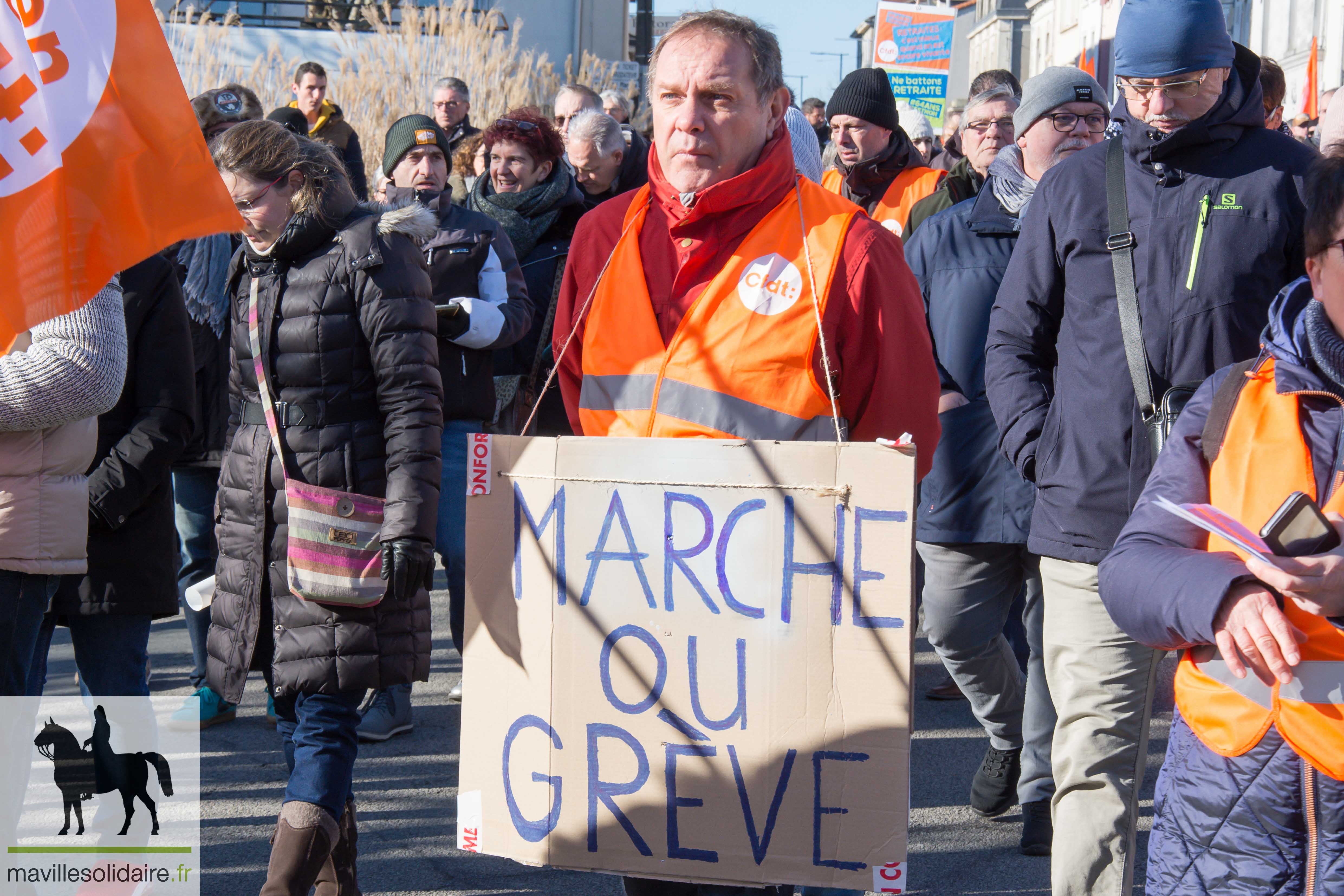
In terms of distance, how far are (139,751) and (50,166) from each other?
179 cm

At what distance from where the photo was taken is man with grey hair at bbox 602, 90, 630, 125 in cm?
997

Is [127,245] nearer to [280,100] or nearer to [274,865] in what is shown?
[274,865]

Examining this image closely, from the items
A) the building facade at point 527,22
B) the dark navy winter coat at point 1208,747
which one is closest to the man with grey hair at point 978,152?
the dark navy winter coat at point 1208,747

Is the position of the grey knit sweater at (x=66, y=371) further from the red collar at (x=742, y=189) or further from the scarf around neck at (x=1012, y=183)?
the scarf around neck at (x=1012, y=183)

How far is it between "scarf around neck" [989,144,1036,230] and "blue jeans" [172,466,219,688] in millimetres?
3037

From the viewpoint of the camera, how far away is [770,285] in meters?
2.51

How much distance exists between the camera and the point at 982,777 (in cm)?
422

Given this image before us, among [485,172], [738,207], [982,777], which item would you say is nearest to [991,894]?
[982,777]

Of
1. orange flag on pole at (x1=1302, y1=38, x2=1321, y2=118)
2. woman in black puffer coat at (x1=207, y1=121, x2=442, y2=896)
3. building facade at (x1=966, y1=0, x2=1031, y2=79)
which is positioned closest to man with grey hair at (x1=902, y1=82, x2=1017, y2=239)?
woman in black puffer coat at (x1=207, y1=121, x2=442, y2=896)

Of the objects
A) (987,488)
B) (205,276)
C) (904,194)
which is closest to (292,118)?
(205,276)

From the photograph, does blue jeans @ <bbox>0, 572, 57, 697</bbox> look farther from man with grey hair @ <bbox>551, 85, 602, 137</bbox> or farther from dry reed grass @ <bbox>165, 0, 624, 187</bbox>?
dry reed grass @ <bbox>165, 0, 624, 187</bbox>

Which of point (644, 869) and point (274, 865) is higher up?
point (644, 869)

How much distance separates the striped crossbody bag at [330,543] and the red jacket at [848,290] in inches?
33.5

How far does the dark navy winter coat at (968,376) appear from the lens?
4.01 metres
